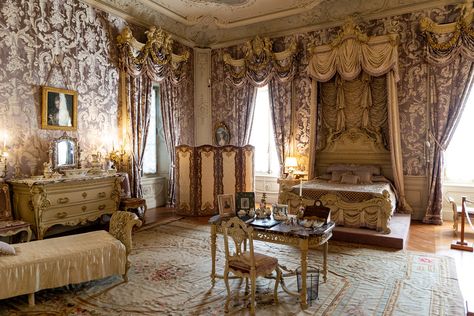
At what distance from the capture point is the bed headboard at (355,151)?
23.6ft

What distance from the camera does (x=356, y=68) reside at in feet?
22.6

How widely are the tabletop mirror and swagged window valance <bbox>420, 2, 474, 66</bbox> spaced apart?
279 inches

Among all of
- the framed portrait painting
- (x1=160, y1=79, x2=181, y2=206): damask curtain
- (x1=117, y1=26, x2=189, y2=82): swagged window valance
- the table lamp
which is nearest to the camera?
the framed portrait painting

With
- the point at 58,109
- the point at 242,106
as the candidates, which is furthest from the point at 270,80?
the point at 58,109

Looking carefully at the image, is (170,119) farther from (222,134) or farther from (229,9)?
(229,9)

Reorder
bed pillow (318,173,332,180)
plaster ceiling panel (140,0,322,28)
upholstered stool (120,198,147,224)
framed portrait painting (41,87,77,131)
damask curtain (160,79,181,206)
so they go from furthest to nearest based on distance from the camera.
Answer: damask curtain (160,79,181,206), plaster ceiling panel (140,0,322,28), bed pillow (318,173,332,180), upholstered stool (120,198,147,224), framed portrait painting (41,87,77,131)

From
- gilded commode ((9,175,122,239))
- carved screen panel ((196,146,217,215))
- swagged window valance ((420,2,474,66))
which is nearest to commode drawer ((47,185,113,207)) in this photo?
gilded commode ((9,175,122,239))

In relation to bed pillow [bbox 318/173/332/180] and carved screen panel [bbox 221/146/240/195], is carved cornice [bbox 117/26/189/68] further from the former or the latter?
bed pillow [bbox 318/173/332/180]

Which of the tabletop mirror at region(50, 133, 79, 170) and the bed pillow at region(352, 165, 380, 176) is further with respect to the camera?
the bed pillow at region(352, 165, 380, 176)

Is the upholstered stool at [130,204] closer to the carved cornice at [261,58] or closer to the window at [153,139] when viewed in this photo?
the window at [153,139]

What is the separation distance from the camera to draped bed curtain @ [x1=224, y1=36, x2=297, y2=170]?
26.6ft

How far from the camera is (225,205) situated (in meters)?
4.12

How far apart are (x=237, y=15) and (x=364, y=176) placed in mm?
4883

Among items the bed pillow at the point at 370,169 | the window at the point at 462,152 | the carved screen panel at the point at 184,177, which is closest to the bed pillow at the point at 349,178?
the bed pillow at the point at 370,169
